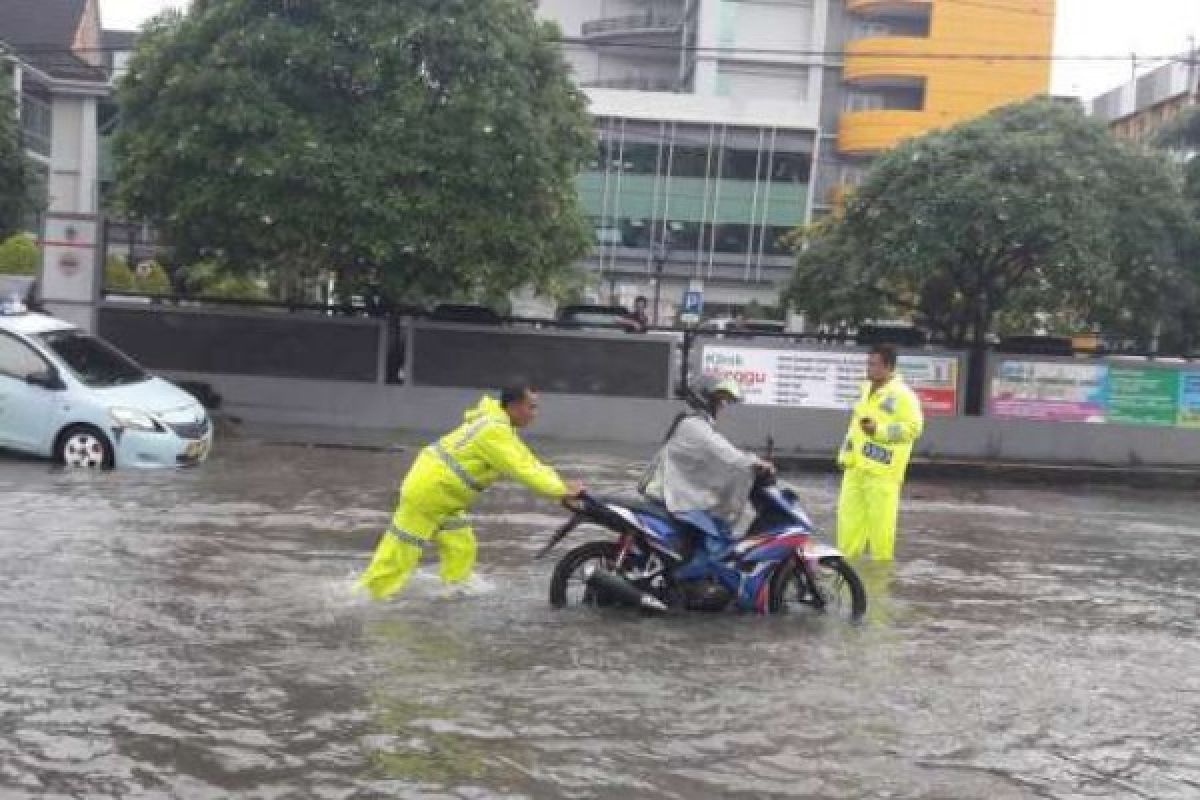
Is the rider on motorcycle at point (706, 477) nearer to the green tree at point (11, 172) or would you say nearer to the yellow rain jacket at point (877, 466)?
the yellow rain jacket at point (877, 466)

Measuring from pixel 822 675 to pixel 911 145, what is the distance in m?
14.5

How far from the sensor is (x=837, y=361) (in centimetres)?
2039

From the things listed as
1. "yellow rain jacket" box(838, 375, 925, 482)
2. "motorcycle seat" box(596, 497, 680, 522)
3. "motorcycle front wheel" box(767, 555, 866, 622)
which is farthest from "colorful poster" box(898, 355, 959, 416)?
"motorcycle seat" box(596, 497, 680, 522)

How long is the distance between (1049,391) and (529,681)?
51.1 ft

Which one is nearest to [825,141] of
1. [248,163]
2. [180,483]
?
[248,163]

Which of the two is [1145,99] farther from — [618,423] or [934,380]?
[618,423]

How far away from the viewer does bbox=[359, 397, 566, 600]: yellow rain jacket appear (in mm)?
7984

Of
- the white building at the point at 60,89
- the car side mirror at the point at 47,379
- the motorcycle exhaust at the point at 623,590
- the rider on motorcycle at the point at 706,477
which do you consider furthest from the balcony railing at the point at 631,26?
the motorcycle exhaust at the point at 623,590

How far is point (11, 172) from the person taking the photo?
81.1 ft

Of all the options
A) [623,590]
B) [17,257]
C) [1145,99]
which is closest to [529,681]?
[623,590]

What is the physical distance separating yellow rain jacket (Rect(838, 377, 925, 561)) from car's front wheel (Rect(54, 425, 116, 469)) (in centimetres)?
743

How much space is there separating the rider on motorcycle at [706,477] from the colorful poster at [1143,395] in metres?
14.1

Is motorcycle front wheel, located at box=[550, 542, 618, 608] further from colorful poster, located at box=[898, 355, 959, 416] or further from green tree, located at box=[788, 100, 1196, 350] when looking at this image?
colorful poster, located at box=[898, 355, 959, 416]

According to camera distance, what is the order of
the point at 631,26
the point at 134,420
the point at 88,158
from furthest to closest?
1. the point at 631,26
2. the point at 88,158
3. the point at 134,420
